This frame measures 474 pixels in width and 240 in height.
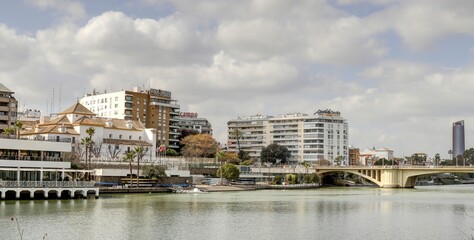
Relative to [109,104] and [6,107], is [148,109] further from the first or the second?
[6,107]

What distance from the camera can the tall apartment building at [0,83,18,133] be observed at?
123 m

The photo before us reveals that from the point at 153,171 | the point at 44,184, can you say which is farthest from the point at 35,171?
the point at 153,171

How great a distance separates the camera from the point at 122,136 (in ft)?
457

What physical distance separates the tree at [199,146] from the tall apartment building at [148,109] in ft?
12.6

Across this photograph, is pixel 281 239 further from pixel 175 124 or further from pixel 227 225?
pixel 175 124

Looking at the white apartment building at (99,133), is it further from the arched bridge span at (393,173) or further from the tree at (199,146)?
the arched bridge span at (393,173)

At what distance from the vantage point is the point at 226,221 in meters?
53.3

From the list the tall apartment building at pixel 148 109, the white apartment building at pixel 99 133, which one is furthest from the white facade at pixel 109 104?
the white apartment building at pixel 99 133

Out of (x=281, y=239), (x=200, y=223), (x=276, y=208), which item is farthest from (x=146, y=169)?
(x=281, y=239)

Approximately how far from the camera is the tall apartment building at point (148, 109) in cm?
16650

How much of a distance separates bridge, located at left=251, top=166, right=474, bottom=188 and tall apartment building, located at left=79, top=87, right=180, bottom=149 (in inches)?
1234

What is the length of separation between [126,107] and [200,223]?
117 meters

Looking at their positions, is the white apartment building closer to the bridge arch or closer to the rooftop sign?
the rooftop sign

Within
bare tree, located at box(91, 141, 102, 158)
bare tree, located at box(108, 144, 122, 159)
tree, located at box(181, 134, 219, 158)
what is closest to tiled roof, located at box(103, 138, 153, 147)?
bare tree, located at box(108, 144, 122, 159)
